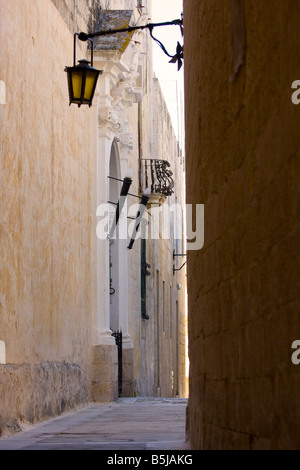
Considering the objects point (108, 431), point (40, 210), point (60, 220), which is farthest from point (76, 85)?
point (108, 431)

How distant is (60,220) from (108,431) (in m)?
3.61

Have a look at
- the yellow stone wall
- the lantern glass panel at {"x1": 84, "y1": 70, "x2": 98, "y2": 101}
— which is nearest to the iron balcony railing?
the yellow stone wall

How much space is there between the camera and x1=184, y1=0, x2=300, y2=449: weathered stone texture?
120 inches

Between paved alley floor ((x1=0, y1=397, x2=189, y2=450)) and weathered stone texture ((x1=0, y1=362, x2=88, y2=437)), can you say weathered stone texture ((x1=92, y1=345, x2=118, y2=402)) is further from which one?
paved alley floor ((x1=0, y1=397, x2=189, y2=450))

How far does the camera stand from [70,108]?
1195 cm

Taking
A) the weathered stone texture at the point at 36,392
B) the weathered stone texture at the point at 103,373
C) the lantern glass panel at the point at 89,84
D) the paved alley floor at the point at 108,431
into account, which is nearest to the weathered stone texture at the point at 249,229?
the paved alley floor at the point at 108,431

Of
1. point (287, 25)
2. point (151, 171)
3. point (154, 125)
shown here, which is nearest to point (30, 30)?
point (287, 25)

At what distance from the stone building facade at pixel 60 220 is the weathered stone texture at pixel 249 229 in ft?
9.95

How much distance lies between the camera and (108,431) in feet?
26.2

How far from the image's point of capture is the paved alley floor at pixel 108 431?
650 cm

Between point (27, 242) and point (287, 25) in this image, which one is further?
point (27, 242)

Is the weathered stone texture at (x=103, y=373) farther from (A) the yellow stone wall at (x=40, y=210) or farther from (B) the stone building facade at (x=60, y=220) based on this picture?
(A) the yellow stone wall at (x=40, y=210)

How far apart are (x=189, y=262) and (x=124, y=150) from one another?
899 cm
